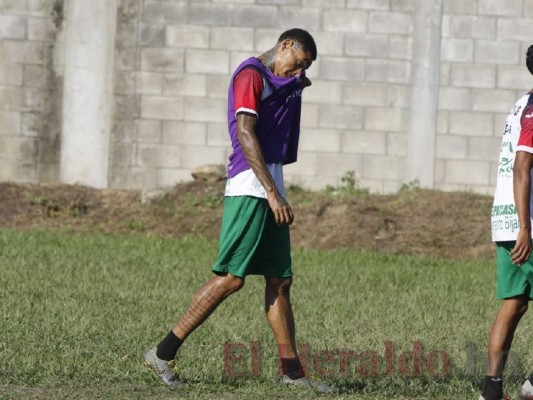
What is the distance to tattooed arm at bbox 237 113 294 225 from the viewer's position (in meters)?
6.23

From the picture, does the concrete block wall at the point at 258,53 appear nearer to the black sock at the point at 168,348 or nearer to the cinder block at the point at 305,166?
the cinder block at the point at 305,166

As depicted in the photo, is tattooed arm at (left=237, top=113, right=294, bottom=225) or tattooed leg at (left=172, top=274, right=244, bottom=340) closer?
tattooed arm at (left=237, top=113, right=294, bottom=225)

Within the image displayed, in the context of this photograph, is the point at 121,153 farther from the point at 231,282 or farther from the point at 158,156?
the point at 231,282

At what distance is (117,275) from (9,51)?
5950 millimetres

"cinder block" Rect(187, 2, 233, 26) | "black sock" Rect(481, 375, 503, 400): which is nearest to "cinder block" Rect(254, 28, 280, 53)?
"cinder block" Rect(187, 2, 233, 26)

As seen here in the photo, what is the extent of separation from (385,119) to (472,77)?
1.26 metres

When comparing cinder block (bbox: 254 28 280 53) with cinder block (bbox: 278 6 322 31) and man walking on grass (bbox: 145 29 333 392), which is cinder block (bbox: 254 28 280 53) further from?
man walking on grass (bbox: 145 29 333 392)

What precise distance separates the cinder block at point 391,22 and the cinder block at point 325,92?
88cm

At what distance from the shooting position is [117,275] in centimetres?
1044

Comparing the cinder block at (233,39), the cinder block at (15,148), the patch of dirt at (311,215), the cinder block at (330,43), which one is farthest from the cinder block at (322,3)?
the cinder block at (15,148)

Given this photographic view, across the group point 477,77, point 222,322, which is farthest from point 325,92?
point 222,322

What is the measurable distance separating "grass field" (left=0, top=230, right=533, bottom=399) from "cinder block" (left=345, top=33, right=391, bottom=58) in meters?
3.69

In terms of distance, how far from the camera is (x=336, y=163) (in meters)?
15.4

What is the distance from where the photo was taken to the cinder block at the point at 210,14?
1533 cm
